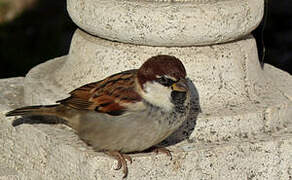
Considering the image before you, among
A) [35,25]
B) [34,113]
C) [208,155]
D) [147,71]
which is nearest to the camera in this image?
[147,71]

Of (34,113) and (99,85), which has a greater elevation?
(99,85)

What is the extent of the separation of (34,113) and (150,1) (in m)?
1.04

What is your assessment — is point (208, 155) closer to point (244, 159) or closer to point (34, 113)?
point (244, 159)

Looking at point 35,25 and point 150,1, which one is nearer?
point 150,1

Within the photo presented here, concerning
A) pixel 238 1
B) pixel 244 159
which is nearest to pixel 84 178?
pixel 244 159

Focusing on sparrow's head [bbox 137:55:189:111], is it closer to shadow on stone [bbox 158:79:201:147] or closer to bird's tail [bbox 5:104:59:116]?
shadow on stone [bbox 158:79:201:147]

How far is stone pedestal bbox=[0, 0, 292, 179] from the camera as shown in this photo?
3.99 meters

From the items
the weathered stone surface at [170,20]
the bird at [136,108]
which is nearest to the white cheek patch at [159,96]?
the bird at [136,108]

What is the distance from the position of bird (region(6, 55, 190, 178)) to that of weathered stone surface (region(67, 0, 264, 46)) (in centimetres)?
32

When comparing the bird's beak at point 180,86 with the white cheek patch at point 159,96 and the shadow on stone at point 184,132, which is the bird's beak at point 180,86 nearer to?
the white cheek patch at point 159,96

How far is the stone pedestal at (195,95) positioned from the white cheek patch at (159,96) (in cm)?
35

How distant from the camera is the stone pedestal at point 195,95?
3.99 meters

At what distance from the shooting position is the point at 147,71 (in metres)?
3.73

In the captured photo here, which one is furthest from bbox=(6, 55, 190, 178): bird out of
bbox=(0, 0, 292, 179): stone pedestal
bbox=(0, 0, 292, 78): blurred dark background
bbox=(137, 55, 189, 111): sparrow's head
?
bbox=(0, 0, 292, 78): blurred dark background
